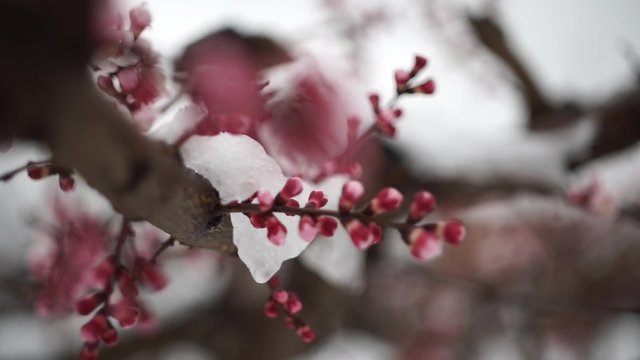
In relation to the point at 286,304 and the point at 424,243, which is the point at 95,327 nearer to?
the point at 286,304

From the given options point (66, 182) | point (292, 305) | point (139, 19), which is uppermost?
point (139, 19)

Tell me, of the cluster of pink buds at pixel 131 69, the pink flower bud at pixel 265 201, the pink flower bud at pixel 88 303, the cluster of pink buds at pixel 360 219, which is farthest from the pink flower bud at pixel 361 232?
the pink flower bud at pixel 88 303

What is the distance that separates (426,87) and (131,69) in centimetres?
53

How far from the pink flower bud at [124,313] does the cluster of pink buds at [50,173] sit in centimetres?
24

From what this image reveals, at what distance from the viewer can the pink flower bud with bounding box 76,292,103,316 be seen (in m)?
0.87

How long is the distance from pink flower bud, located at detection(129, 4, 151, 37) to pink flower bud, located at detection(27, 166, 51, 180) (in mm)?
273

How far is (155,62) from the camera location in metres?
0.96

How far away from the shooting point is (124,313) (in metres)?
0.89

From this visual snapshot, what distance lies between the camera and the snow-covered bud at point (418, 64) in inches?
33.3

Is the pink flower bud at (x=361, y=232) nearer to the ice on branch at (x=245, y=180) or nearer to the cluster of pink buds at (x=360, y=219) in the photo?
the cluster of pink buds at (x=360, y=219)

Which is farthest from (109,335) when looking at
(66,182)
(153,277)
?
(66,182)

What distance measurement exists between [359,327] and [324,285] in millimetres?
2240

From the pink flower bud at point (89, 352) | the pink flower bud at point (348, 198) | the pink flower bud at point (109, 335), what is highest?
the pink flower bud at point (348, 198)

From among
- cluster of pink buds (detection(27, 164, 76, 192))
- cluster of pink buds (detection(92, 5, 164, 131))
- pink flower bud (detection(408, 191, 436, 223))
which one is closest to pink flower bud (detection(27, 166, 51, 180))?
cluster of pink buds (detection(27, 164, 76, 192))
